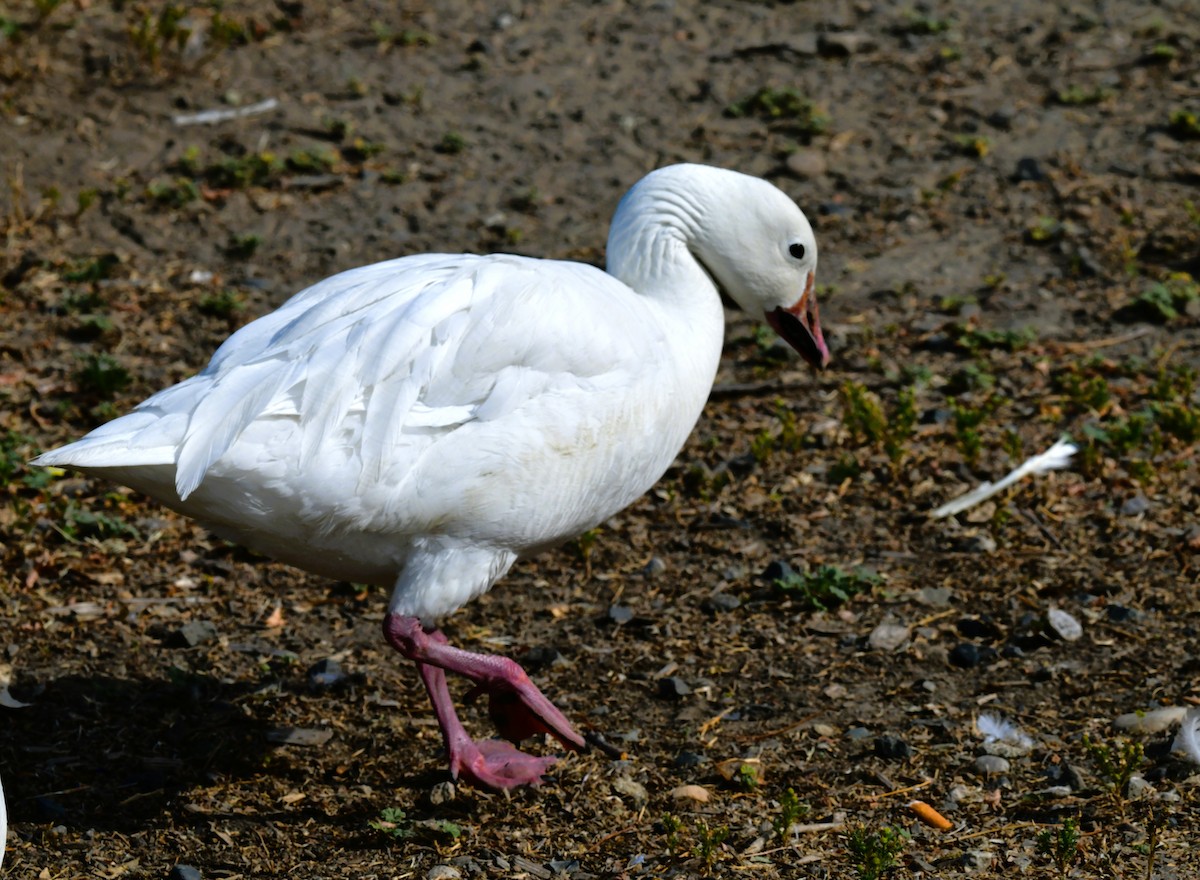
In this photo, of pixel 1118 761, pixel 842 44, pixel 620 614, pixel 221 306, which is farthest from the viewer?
pixel 842 44

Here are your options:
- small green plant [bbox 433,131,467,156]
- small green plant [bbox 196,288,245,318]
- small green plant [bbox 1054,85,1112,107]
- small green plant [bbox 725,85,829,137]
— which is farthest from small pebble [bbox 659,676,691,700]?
small green plant [bbox 1054,85,1112,107]

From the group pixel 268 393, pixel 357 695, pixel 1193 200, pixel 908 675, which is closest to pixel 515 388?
pixel 268 393

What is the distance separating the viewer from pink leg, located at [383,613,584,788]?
4.05m

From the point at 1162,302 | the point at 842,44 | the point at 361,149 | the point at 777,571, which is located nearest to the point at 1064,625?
the point at 777,571

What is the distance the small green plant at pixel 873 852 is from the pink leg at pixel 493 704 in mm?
868

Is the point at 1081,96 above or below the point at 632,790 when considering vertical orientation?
above

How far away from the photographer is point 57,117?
8078mm

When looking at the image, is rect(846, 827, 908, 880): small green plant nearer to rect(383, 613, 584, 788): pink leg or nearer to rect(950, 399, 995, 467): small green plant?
rect(383, 613, 584, 788): pink leg

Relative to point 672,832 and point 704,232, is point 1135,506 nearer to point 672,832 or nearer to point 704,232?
point 704,232

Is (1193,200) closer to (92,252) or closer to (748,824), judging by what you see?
(748,824)

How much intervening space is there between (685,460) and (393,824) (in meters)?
2.53

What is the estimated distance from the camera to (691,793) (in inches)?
161

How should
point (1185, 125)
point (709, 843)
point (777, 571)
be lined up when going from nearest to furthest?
point (709, 843) → point (777, 571) → point (1185, 125)

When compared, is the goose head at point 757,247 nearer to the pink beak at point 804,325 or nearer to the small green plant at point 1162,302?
the pink beak at point 804,325
